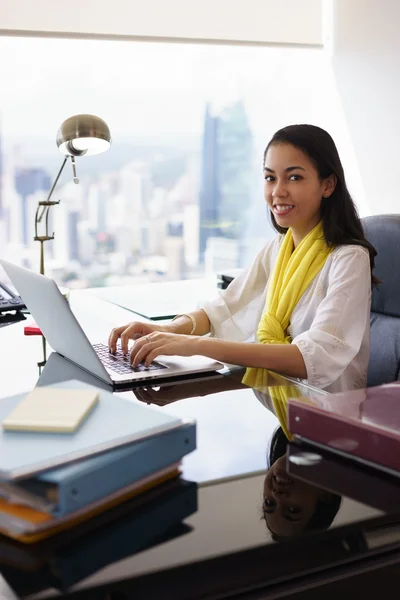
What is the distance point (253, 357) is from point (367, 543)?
0.78m

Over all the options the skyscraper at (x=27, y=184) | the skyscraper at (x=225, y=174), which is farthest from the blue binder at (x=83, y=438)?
the skyscraper at (x=225, y=174)

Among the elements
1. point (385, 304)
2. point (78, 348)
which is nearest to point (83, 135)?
point (78, 348)

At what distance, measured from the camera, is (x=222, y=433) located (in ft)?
3.69

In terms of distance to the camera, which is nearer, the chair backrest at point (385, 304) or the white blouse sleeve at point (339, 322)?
the white blouse sleeve at point (339, 322)

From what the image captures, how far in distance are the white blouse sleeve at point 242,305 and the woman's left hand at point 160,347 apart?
0.52 metres

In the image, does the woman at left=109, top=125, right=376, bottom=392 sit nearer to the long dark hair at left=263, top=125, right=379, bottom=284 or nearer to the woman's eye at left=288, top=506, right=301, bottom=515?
the long dark hair at left=263, top=125, right=379, bottom=284

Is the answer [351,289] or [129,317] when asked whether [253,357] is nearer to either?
[351,289]

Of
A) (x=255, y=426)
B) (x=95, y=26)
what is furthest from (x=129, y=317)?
(x=95, y=26)

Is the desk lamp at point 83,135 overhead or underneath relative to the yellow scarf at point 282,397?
overhead

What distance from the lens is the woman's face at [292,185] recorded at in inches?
74.2

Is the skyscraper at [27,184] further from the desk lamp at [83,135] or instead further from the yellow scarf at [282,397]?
the yellow scarf at [282,397]

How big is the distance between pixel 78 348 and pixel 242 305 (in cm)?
82

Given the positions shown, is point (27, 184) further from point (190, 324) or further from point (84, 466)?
point (84, 466)

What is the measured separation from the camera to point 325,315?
1688mm
